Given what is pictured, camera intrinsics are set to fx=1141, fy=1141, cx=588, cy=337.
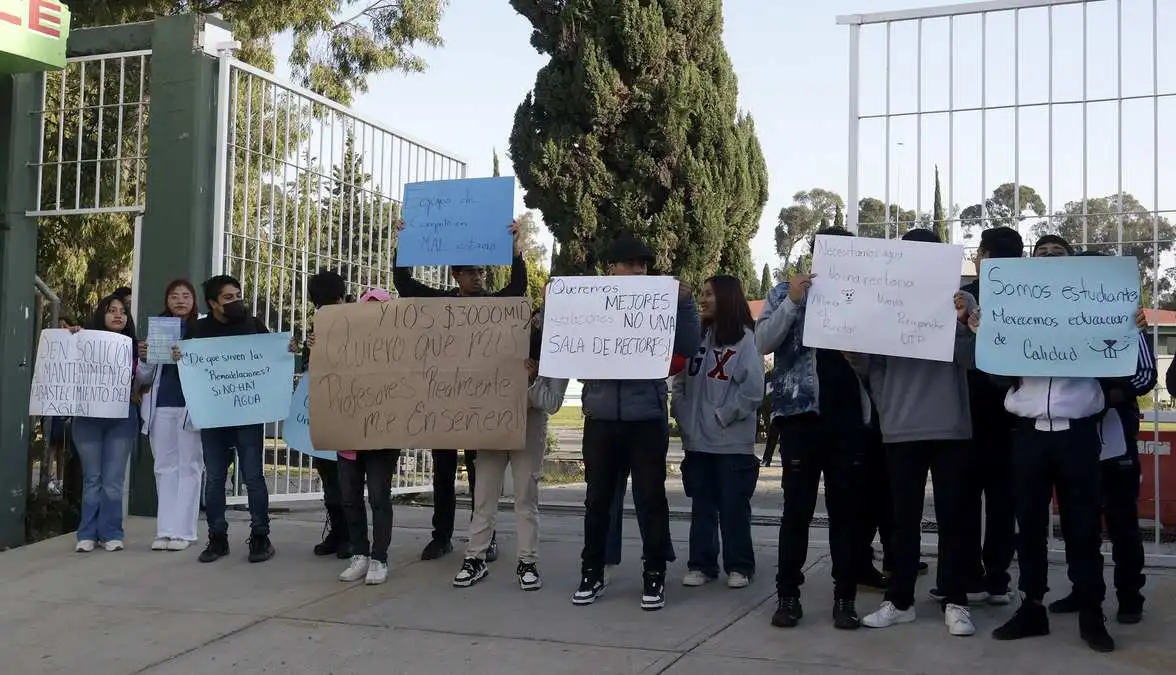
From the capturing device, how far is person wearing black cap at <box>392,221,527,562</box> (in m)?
6.48

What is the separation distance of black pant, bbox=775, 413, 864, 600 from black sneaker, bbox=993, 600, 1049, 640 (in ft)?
2.16

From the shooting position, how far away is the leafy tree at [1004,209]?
21.7 ft

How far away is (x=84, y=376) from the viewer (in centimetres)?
721

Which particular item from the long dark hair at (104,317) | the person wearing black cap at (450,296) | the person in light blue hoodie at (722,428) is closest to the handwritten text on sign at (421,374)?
the person wearing black cap at (450,296)

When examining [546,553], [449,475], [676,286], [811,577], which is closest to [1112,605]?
[811,577]

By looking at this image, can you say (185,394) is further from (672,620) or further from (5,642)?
(672,620)

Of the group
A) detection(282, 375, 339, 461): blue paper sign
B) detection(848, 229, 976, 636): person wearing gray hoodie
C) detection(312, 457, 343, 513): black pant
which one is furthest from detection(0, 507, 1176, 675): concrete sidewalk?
detection(282, 375, 339, 461): blue paper sign

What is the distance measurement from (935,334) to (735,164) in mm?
14119

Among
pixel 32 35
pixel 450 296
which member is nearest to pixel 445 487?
pixel 450 296

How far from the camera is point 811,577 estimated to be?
6211mm

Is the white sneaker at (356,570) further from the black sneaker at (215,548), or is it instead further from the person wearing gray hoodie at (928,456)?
the person wearing gray hoodie at (928,456)

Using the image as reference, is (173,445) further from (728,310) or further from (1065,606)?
(1065,606)

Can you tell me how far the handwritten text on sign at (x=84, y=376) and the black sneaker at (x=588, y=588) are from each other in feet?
11.1

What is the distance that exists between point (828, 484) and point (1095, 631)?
48.7 inches
